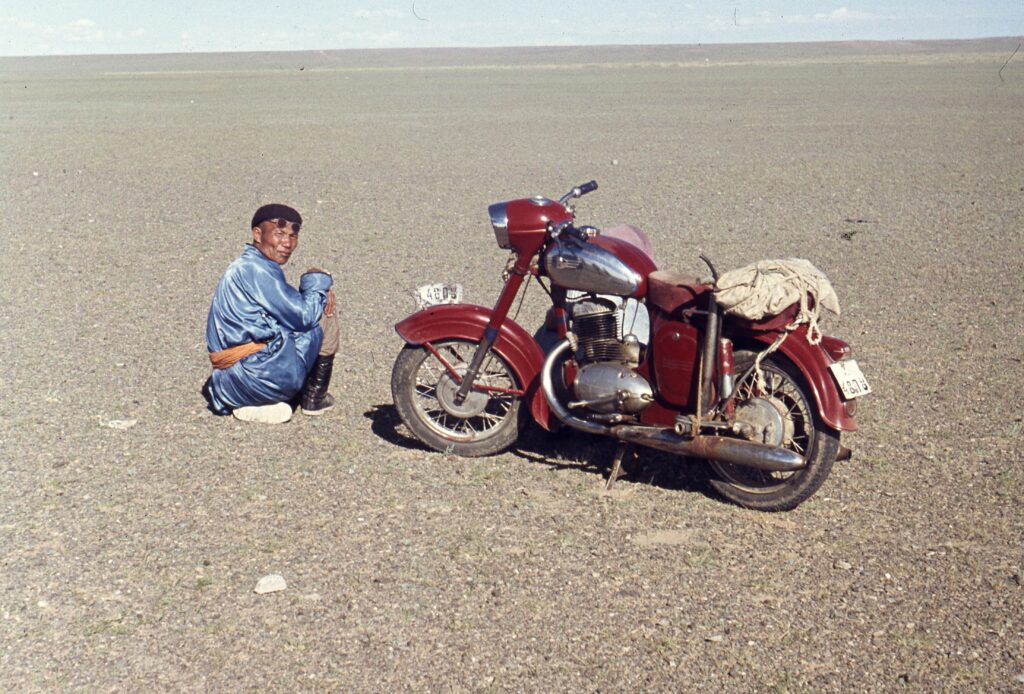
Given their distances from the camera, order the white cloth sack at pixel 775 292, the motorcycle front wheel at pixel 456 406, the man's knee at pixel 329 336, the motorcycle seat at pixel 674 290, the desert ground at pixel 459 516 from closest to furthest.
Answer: the desert ground at pixel 459 516
the white cloth sack at pixel 775 292
the motorcycle seat at pixel 674 290
the motorcycle front wheel at pixel 456 406
the man's knee at pixel 329 336

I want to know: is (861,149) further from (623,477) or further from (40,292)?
(623,477)

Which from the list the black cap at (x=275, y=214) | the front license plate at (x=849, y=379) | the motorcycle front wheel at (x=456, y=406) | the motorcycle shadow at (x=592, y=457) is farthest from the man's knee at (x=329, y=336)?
the front license plate at (x=849, y=379)

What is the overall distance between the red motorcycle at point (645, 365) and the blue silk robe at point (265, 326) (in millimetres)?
739

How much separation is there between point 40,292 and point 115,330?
1.80 meters

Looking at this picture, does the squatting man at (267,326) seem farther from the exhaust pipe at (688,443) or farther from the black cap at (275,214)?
the exhaust pipe at (688,443)

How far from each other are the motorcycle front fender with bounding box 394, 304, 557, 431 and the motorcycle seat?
29.9 inches

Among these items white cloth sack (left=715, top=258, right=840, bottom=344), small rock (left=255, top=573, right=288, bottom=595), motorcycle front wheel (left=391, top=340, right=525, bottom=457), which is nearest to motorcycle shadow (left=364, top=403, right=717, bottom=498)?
motorcycle front wheel (left=391, top=340, right=525, bottom=457)

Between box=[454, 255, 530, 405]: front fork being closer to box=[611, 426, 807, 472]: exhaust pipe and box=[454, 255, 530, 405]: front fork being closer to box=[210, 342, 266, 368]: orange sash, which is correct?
box=[611, 426, 807, 472]: exhaust pipe

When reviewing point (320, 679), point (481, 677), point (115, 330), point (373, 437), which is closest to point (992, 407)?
point (373, 437)

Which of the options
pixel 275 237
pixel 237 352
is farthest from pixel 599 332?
pixel 237 352

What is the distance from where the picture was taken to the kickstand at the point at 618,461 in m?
5.38

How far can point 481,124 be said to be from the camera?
29484mm

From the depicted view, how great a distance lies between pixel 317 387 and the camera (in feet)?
21.2

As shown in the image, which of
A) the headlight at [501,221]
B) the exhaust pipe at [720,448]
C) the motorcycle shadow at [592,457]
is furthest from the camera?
the motorcycle shadow at [592,457]
